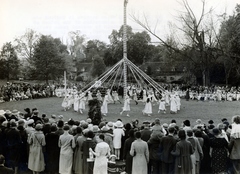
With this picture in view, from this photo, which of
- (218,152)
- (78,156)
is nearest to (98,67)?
(78,156)

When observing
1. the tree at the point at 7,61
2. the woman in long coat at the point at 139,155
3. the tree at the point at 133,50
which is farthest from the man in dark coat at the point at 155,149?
the tree at the point at 133,50

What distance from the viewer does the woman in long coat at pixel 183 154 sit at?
22.3 ft

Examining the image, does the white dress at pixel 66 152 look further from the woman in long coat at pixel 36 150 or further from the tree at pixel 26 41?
the tree at pixel 26 41

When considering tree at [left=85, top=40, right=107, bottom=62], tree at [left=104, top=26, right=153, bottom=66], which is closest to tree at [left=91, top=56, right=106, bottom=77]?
tree at [left=104, top=26, right=153, bottom=66]

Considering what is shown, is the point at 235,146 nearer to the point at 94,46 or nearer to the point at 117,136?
the point at 117,136

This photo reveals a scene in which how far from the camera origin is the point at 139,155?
22.9 ft

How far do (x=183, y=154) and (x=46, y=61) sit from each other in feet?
105

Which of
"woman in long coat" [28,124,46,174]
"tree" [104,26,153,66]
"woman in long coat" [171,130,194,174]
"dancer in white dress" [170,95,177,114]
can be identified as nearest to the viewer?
"woman in long coat" [171,130,194,174]

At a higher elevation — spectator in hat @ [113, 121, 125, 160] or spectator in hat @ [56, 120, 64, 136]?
spectator in hat @ [56, 120, 64, 136]

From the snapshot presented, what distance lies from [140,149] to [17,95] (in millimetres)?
21838

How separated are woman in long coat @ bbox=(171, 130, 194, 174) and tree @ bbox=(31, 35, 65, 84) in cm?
3134

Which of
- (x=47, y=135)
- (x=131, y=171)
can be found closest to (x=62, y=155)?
(x=47, y=135)

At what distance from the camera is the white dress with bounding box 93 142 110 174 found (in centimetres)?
668

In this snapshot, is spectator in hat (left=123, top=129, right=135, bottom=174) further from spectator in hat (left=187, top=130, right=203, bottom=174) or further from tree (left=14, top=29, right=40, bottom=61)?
tree (left=14, top=29, right=40, bottom=61)
